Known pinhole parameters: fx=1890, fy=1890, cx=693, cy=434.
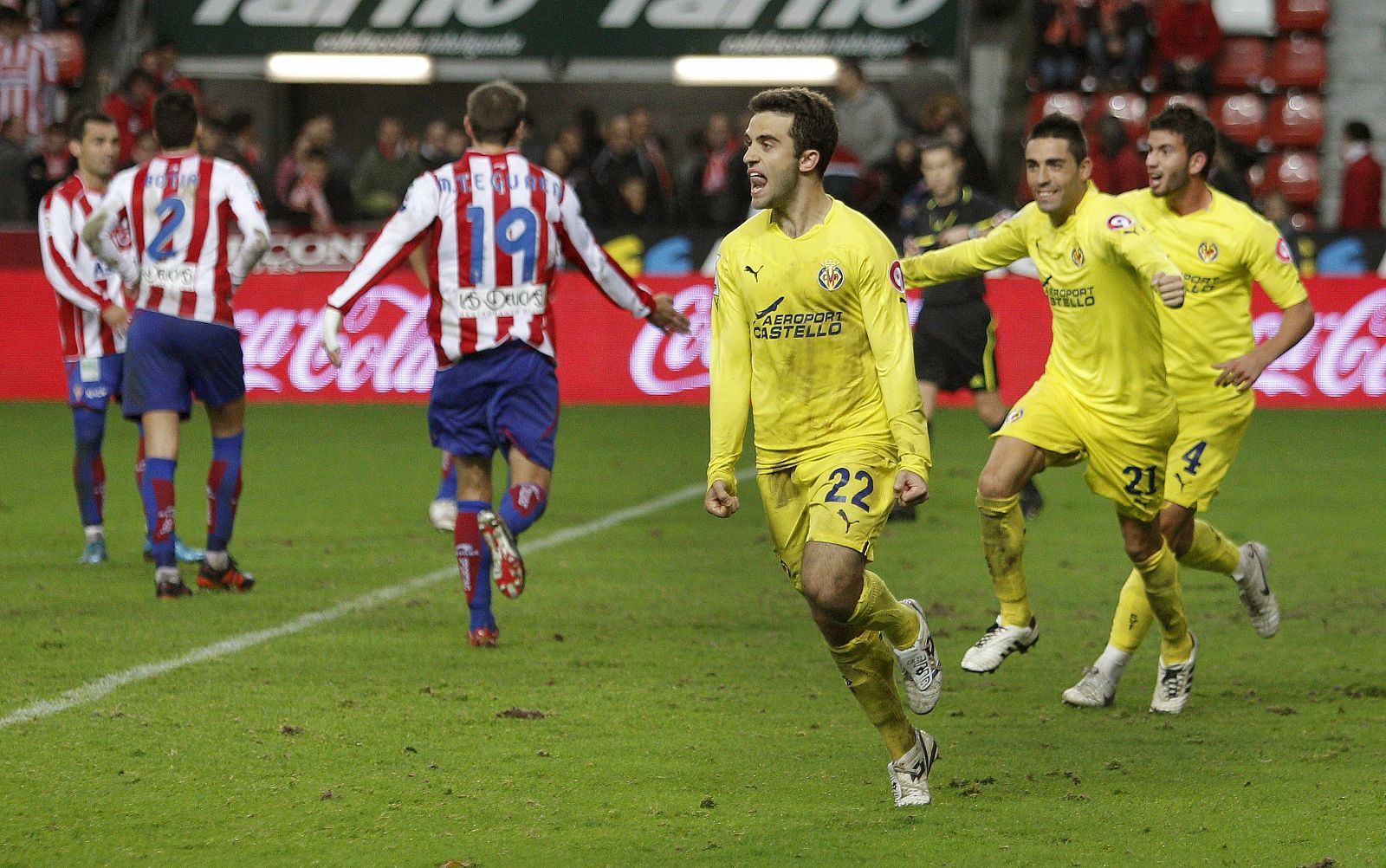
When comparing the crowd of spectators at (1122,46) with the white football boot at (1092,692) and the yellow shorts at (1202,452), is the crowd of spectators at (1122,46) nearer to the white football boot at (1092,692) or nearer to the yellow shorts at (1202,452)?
the yellow shorts at (1202,452)

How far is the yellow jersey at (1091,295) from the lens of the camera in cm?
656

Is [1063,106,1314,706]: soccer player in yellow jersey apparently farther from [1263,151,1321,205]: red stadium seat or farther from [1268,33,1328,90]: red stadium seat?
[1268,33,1328,90]: red stadium seat

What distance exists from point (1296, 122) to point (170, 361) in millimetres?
17094

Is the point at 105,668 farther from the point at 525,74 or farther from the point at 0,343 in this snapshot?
the point at 525,74

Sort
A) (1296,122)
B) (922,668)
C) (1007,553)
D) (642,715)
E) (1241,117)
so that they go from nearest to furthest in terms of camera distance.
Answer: (922,668), (642,715), (1007,553), (1241,117), (1296,122)

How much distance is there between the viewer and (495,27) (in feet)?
73.9

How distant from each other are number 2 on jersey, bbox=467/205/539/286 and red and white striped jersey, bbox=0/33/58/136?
1509 cm

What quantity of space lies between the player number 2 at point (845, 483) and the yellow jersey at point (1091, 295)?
5.00 feet

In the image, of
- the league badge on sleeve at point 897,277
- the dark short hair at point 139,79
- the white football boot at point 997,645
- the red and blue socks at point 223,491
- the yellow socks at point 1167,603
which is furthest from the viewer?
the dark short hair at point 139,79

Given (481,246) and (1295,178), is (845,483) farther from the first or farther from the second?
(1295,178)

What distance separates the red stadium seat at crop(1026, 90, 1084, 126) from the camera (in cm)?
2125

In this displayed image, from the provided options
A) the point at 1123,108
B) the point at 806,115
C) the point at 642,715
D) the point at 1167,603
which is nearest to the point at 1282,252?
the point at 1167,603

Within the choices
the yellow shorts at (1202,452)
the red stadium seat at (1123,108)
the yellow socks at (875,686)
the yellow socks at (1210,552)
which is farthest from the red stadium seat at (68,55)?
the yellow socks at (875,686)

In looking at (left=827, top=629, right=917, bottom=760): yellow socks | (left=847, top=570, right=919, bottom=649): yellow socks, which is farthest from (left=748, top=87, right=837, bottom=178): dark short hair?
(left=827, top=629, right=917, bottom=760): yellow socks
